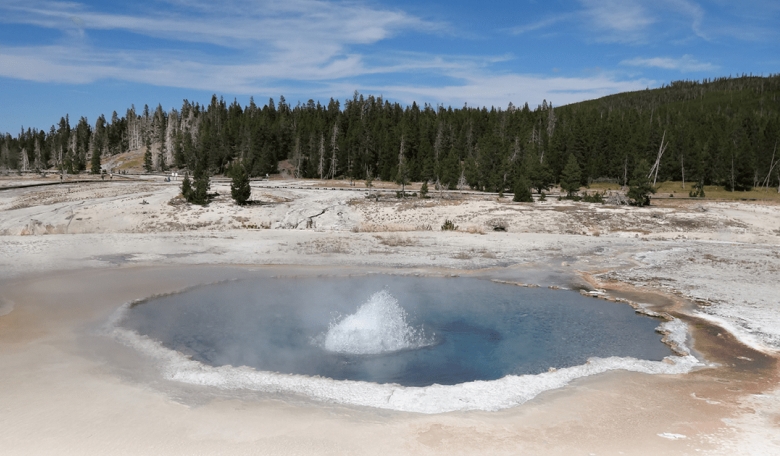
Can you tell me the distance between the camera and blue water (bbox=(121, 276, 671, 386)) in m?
13.0

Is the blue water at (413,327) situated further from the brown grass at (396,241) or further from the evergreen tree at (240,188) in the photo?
the evergreen tree at (240,188)

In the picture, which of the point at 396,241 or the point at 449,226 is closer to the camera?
the point at 396,241

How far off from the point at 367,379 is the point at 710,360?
865 centimetres

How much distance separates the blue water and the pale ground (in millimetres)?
1583

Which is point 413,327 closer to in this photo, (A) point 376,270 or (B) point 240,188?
(A) point 376,270

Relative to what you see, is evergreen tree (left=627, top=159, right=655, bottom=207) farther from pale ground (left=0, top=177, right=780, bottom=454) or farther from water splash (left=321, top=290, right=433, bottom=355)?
water splash (left=321, top=290, right=433, bottom=355)

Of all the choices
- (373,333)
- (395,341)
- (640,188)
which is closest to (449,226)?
(640,188)

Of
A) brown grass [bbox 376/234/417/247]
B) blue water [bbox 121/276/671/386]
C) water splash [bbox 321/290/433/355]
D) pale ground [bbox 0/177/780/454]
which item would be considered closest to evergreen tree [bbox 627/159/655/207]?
pale ground [bbox 0/177/780/454]

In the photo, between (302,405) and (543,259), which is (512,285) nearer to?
(543,259)

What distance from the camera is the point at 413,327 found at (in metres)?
16.2

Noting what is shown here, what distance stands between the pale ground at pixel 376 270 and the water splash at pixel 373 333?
3848 mm

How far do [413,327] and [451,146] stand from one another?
291 feet

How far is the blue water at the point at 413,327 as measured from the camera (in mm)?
13023

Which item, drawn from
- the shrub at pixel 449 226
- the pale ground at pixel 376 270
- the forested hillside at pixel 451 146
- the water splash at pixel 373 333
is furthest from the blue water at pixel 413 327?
the forested hillside at pixel 451 146
